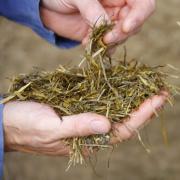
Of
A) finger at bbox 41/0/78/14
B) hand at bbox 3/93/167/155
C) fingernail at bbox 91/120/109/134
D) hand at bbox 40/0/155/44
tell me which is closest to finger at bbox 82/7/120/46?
hand at bbox 40/0/155/44

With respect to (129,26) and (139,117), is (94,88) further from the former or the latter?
(129,26)

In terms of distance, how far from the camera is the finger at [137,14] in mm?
1883

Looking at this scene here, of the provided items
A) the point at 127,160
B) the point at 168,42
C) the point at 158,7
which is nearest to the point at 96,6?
the point at 127,160

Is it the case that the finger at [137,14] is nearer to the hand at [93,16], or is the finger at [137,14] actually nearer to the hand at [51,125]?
the hand at [93,16]

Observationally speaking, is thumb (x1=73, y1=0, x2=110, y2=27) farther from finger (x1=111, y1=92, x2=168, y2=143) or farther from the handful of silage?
finger (x1=111, y1=92, x2=168, y2=143)

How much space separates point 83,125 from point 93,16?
0.44m

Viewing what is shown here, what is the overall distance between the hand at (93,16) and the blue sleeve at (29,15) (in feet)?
0.09

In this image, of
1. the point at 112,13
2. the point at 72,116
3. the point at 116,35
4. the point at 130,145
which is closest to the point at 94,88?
the point at 72,116

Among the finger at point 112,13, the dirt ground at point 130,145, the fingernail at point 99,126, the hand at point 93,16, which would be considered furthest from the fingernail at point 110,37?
the dirt ground at point 130,145

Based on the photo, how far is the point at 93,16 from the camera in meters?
1.92

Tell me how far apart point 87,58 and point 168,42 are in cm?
212

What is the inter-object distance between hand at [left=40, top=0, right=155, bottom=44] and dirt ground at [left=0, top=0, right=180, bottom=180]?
2.95ft

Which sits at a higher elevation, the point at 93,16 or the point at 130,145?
the point at 93,16

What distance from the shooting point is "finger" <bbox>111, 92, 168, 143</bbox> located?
5.49 feet
